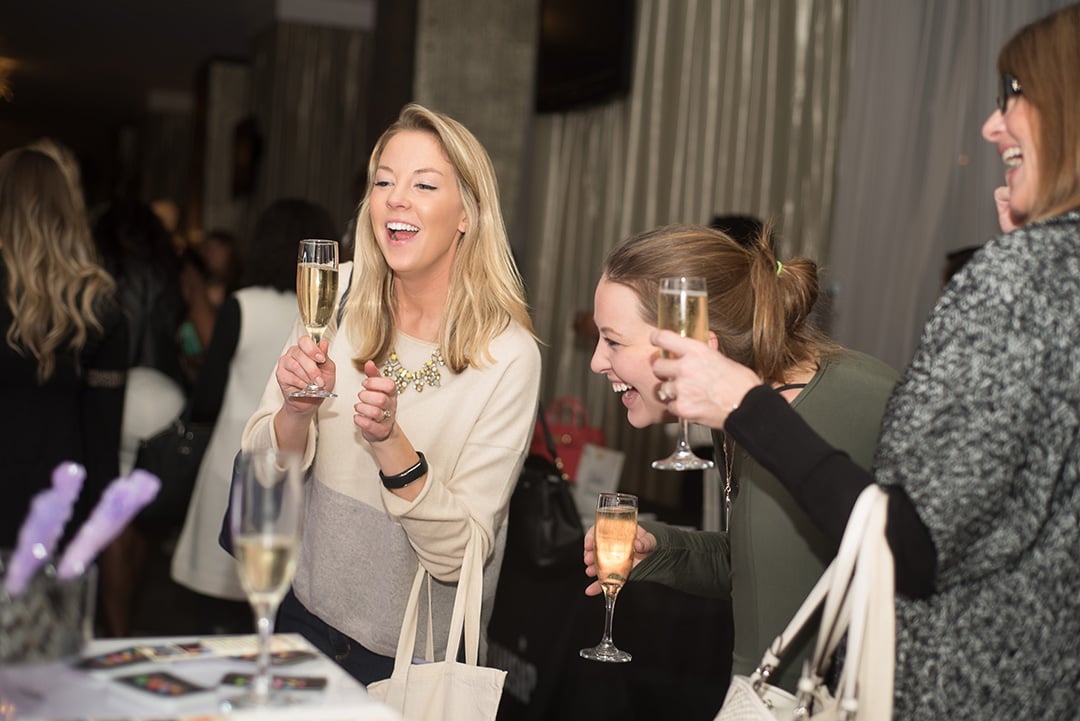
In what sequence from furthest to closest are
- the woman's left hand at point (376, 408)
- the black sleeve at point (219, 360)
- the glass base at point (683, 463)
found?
the black sleeve at point (219, 360), the woman's left hand at point (376, 408), the glass base at point (683, 463)

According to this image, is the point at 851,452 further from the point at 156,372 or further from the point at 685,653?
the point at 156,372

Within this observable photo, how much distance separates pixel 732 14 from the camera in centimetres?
536

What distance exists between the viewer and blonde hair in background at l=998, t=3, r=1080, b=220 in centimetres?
141

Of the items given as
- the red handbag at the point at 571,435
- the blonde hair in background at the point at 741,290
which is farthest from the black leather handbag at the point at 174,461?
the blonde hair in background at the point at 741,290

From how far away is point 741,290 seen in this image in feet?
6.10

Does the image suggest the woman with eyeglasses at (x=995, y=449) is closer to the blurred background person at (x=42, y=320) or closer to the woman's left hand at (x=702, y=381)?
the woman's left hand at (x=702, y=381)

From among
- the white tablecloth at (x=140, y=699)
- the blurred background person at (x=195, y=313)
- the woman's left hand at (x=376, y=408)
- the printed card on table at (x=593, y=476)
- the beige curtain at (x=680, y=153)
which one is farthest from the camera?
the blurred background person at (x=195, y=313)

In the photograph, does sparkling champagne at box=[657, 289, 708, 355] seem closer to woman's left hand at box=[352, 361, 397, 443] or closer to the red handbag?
woman's left hand at box=[352, 361, 397, 443]

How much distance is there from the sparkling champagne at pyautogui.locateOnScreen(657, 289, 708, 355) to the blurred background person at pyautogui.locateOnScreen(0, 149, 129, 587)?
2550 mm

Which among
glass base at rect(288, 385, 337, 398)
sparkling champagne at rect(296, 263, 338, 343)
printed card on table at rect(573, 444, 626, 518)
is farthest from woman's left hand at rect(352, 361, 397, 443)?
printed card on table at rect(573, 444, 626, 518)

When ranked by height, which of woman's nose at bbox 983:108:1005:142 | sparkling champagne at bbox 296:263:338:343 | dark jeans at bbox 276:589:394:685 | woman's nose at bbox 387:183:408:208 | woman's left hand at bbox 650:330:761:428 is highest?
woman's nose at bbox 983:108:1005:142

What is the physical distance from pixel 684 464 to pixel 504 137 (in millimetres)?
4905

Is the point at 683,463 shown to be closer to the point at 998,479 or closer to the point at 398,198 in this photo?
the point at 998,479

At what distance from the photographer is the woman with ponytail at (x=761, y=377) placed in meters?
1.68
